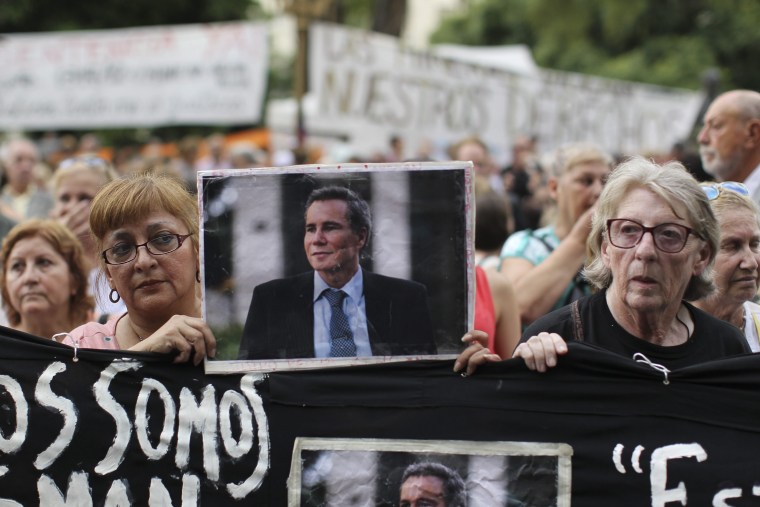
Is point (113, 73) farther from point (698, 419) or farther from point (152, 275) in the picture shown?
point (698, 419)

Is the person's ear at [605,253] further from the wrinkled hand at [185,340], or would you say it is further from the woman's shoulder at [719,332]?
the wrinkled hand at [185,340]

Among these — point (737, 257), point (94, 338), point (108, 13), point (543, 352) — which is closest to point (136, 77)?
point (94, 338)

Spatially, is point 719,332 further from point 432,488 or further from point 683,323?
point 432,488

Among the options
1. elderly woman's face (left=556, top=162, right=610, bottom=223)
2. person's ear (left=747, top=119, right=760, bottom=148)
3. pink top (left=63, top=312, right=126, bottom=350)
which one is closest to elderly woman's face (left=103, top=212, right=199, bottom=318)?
pink top (left=63, top=312, right=126, bottom=350)

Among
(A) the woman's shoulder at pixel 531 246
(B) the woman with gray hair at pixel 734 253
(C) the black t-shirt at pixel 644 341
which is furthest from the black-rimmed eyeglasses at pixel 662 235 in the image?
(A) the woman's shoulder at pixel 531 246

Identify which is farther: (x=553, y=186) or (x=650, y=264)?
(x=553, y=186)

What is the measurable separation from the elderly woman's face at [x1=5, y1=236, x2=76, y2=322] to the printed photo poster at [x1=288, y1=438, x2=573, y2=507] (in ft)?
5.54

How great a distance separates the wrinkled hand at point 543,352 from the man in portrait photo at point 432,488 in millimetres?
326

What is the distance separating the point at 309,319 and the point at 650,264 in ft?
2.82

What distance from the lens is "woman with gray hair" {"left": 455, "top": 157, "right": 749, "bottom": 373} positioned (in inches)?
106

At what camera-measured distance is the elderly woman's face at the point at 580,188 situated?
4.79m

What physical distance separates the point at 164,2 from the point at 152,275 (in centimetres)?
2664

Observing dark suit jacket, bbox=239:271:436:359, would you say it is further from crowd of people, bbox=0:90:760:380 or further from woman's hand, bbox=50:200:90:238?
woman's hand, bbox=50:200:90:238

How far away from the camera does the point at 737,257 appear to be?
322 centimetres
